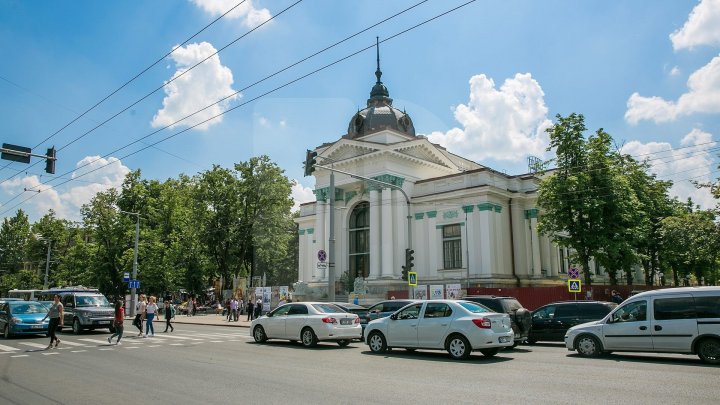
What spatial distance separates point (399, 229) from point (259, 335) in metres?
22.1

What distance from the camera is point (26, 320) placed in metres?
19.8

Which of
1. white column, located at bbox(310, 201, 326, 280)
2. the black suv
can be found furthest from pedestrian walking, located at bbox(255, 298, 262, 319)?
the black suv

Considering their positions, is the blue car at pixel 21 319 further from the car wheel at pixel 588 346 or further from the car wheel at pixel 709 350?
the car wheel at pixel 709 350

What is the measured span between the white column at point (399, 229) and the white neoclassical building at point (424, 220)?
76 mm

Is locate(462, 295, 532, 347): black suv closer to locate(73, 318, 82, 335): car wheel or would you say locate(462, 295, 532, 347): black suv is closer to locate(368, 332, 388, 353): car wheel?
locate(368, 332, 388, 353): car wheel

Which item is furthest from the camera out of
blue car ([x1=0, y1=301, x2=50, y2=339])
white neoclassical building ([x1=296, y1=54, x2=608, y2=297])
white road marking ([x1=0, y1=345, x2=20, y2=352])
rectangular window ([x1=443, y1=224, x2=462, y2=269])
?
rectangular window ([x1=443, y1=224, x2=462, y2=269])

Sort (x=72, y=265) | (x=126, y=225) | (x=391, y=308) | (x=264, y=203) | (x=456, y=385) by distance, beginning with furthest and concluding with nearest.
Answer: (x=72, y=265) < (x=126, y=225) < (x=264, y=203) < (x=391, y=308) < (x=456, y=385)

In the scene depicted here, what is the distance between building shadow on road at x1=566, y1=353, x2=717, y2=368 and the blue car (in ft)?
63.5

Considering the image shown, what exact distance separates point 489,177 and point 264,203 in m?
22.2

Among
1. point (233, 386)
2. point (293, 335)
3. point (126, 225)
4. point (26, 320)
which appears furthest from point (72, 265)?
point (233, 386)

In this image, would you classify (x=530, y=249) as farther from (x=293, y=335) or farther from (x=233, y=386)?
(x=233, y=386)

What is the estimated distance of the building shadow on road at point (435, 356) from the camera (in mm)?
12278

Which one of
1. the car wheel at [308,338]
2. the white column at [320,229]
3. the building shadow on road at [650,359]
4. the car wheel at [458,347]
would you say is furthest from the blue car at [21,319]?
the white column at [320,229]

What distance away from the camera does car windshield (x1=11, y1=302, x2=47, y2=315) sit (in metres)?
20.1
